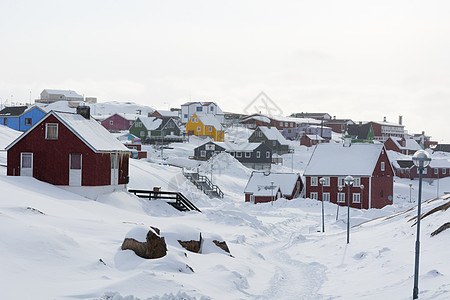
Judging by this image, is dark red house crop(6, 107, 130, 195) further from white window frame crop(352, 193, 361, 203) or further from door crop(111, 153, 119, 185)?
white window frame crop(352, 193, 361, 203)

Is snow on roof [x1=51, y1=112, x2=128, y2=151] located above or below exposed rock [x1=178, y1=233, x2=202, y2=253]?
above

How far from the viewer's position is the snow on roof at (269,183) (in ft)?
201

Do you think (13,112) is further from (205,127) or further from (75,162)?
(75,162)

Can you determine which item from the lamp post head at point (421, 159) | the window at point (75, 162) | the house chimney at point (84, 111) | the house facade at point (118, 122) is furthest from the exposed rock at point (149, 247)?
the house facade at point (118, 122)

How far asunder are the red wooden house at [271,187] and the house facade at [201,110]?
75.0 meters

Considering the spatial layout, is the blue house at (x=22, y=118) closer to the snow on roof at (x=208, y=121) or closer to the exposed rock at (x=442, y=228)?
the snow on roof at (x=208, y=121)

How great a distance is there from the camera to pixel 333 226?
3906 cm

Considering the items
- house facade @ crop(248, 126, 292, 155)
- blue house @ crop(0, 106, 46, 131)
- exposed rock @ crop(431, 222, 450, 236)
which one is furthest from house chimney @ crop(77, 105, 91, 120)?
house facade @ crop(248, 126, 292, 155)

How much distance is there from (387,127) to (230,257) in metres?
150

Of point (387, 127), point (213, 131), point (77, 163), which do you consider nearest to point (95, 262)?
point (77, 163)

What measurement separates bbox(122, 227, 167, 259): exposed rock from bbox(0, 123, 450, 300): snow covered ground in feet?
0.91

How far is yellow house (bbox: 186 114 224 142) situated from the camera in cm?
11969

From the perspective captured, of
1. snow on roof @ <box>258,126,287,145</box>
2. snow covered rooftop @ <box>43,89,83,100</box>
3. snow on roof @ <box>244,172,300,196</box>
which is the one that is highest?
snow covered rooftop @ <box>43,89,83,100</box>

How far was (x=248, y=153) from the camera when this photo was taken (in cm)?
9738
